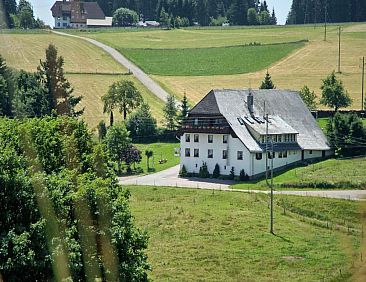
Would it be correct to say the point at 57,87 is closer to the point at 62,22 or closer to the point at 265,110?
the point at 265,110

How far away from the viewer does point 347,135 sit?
53.7 m

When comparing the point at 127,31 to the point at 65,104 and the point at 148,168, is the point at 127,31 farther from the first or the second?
the point at 148,168

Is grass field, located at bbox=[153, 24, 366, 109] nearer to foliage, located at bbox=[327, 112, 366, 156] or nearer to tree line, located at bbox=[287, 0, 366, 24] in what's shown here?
foliage, located at bbox=[327, 112, 366, 156]

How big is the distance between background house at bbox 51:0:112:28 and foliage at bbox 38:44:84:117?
9257 cm

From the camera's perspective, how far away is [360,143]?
52.8 m

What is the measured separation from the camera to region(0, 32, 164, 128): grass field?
72.4 m

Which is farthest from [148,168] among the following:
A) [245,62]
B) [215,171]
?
[245,62]

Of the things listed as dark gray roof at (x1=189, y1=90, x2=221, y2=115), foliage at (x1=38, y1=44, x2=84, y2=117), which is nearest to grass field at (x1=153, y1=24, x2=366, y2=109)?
foliage at (x1=38, y1=44, x2=84, y2=117)

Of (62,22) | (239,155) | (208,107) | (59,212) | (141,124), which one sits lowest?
(239,155)

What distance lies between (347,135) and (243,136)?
710 cm

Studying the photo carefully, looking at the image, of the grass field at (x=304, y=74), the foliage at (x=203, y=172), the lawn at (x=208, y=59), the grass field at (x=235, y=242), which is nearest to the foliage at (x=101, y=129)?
the foliage at (x=203, y=172)

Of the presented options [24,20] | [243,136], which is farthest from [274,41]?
[243,136]

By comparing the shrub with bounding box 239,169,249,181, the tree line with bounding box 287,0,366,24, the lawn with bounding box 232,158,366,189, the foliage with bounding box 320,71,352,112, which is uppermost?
the tree line with bounding box 287,0,366,24

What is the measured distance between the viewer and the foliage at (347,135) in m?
52.8
